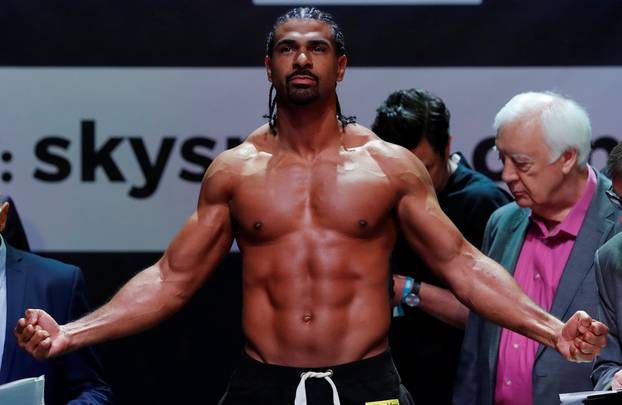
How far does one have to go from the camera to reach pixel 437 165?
14.4ft

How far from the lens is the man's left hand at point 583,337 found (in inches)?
121

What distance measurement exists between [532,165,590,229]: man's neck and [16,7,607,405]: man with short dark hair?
0.50 meters

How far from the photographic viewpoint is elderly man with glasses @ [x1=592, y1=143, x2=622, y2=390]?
130 inches

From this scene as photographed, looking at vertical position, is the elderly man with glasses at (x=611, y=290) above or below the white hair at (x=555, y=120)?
below

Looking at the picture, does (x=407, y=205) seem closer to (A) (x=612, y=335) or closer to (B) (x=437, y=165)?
(A) (x=612, y=335)

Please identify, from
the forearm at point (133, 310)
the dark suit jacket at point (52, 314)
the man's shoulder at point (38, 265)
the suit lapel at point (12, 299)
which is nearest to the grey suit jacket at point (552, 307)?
the forearm at point (133, 310)

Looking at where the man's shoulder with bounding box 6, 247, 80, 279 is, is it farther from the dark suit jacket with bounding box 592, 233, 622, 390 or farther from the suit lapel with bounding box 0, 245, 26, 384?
the dark suit jacket with bounding box 592, 233, 622, 390

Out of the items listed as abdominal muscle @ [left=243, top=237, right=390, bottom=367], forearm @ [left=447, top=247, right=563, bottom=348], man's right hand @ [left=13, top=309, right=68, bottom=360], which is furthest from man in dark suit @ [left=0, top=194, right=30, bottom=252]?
forearm @ [left=447, top=247, right=563, bottom=348]

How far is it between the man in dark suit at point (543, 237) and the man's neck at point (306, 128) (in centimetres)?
66

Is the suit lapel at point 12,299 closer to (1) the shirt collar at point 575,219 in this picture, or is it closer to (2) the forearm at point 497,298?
(2) the forearm at point 497,298

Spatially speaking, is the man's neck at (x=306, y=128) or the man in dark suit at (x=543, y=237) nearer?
the man's neck at (x=306, y=128)

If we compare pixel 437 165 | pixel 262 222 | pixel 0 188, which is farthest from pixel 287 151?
pixel 0 188

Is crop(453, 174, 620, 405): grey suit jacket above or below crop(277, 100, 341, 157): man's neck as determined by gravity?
below

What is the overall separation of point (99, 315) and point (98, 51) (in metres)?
1.65
